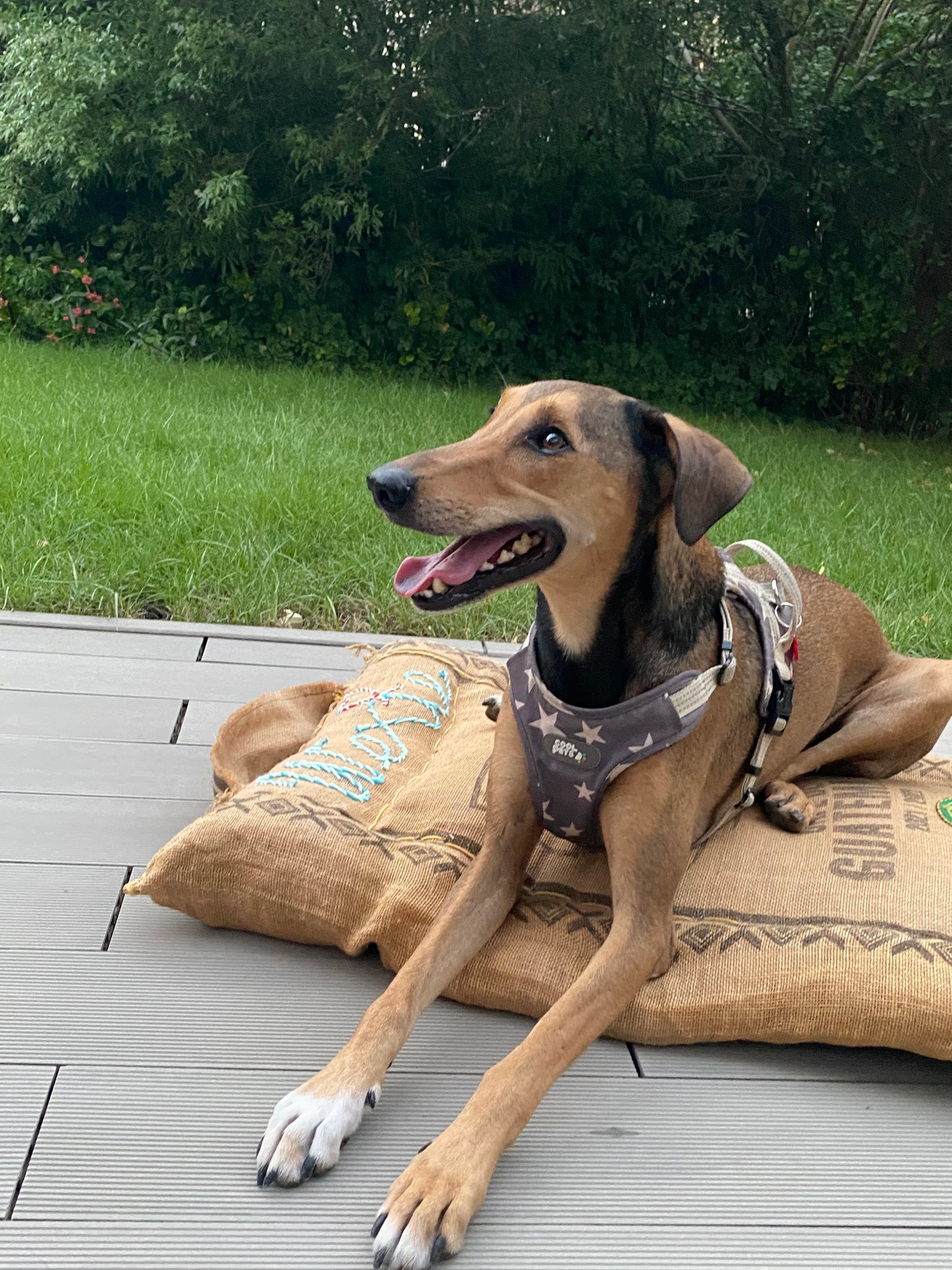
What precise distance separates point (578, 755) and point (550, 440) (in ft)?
2.00

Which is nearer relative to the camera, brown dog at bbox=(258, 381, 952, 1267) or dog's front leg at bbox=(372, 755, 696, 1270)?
dog's front leg at bbox=(372, 755, 696, 1270)

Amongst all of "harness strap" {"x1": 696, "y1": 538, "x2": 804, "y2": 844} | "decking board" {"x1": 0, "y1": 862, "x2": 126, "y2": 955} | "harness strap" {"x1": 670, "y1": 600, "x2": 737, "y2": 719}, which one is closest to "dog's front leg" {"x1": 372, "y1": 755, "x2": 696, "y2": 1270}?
"harness strap" {"x1": 670, "y1": 600, "x2": 737, "y2": 719}

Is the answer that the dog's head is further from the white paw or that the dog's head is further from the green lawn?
the green lawn

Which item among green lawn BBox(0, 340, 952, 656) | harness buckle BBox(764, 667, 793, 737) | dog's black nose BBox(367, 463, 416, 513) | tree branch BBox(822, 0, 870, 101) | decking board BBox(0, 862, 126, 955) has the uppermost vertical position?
tree branch BBox(822, 0, 870, 101)

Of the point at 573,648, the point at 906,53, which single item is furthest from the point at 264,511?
the point at 906,53

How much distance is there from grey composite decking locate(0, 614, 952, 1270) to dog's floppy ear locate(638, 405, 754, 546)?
3.25 feet

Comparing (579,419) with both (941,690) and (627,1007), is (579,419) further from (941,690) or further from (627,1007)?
(941,690)

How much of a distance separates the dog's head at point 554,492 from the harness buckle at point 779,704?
0.56 m

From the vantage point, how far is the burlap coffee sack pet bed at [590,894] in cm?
206

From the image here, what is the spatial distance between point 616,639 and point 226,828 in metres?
0.89

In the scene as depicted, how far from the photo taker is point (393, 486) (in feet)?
6.51

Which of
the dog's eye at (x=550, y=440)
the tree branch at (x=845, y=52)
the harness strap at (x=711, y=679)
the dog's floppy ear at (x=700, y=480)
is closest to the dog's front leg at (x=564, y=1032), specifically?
the harness strap at (x=711, y=679)

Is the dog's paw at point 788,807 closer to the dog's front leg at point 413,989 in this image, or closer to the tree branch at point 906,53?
the dog's front leg at point 413,989

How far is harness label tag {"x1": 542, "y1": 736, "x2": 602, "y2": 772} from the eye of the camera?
84.8 inches
